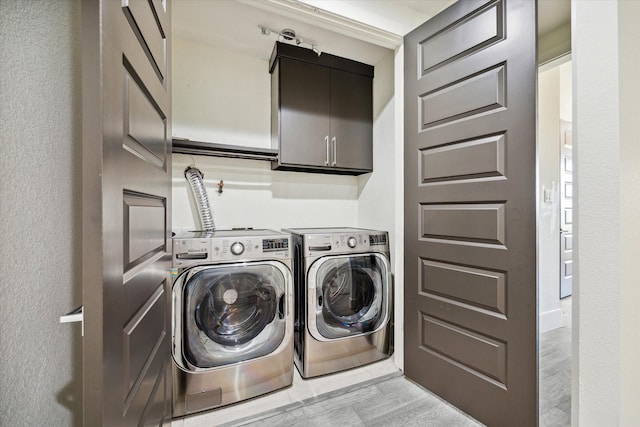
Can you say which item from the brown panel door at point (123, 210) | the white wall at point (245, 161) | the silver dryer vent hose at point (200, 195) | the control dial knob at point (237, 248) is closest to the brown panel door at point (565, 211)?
the white wall at point (245, 161)

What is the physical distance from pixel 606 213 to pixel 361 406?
152 cm

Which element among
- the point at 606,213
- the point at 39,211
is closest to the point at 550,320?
the point at 606,213

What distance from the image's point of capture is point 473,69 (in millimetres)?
1400

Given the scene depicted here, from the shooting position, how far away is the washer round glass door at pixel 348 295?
1.76 meters

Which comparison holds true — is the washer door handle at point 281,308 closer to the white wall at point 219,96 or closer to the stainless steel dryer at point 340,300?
the stainless steel dryer at point 340,300

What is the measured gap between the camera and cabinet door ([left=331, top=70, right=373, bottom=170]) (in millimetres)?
2236

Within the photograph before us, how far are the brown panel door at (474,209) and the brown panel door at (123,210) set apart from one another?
56.6 inches

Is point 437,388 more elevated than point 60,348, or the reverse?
point 60,348

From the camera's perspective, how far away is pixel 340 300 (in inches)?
75.0

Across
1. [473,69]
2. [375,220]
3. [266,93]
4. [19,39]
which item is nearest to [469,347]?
[375,220]

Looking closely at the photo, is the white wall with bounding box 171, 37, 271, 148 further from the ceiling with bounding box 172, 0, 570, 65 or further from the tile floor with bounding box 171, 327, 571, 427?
the tile floor with bounding box 171, 327, 571, 427

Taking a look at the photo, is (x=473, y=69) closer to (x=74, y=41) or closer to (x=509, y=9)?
(x=509, y=9)

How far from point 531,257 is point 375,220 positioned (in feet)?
4.12

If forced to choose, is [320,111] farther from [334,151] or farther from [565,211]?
[565,211]
